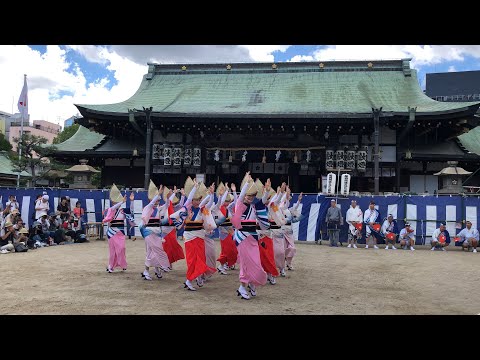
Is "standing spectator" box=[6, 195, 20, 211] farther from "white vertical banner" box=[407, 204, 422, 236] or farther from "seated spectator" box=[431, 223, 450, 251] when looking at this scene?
"seated spectator" box=[431, 223, 450, 251]

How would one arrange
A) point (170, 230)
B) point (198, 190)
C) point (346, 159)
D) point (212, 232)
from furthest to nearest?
1. point (346, 159)
2. point (170, 230)
3. point (212, 232)
4. point (198, 190)

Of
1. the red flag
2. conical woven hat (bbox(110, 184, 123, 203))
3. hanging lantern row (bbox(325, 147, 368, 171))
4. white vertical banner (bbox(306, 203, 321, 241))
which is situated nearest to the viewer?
conical woven hat (bbox(110, 184, 123, 203))

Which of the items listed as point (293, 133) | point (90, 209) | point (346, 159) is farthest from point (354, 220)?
point (90, 209)

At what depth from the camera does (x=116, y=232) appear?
30.7 ft

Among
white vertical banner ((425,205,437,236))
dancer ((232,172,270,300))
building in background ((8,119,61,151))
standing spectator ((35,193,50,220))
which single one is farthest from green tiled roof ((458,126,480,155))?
building in background ((8,119,61,151))

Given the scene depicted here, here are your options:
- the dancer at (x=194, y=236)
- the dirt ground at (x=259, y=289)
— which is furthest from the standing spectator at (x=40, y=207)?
the dancer at (x=194, y=236)

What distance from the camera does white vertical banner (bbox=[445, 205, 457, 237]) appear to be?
48.1ft

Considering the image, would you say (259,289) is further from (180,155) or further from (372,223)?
(180,155)

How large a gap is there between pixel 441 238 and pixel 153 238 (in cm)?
1046

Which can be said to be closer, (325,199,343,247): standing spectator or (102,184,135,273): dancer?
(102,184,135,273): dancer

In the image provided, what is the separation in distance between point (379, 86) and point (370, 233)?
9.52 metres

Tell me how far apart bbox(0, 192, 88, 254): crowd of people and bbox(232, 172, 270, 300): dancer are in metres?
8.68

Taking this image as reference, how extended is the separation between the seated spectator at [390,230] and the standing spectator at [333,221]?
1603mm

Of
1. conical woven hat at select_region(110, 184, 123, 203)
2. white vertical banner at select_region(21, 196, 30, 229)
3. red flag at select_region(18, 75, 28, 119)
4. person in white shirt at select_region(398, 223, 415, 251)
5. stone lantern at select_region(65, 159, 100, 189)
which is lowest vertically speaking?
person in white shirt at select_region(398, 223, 415, 251)
